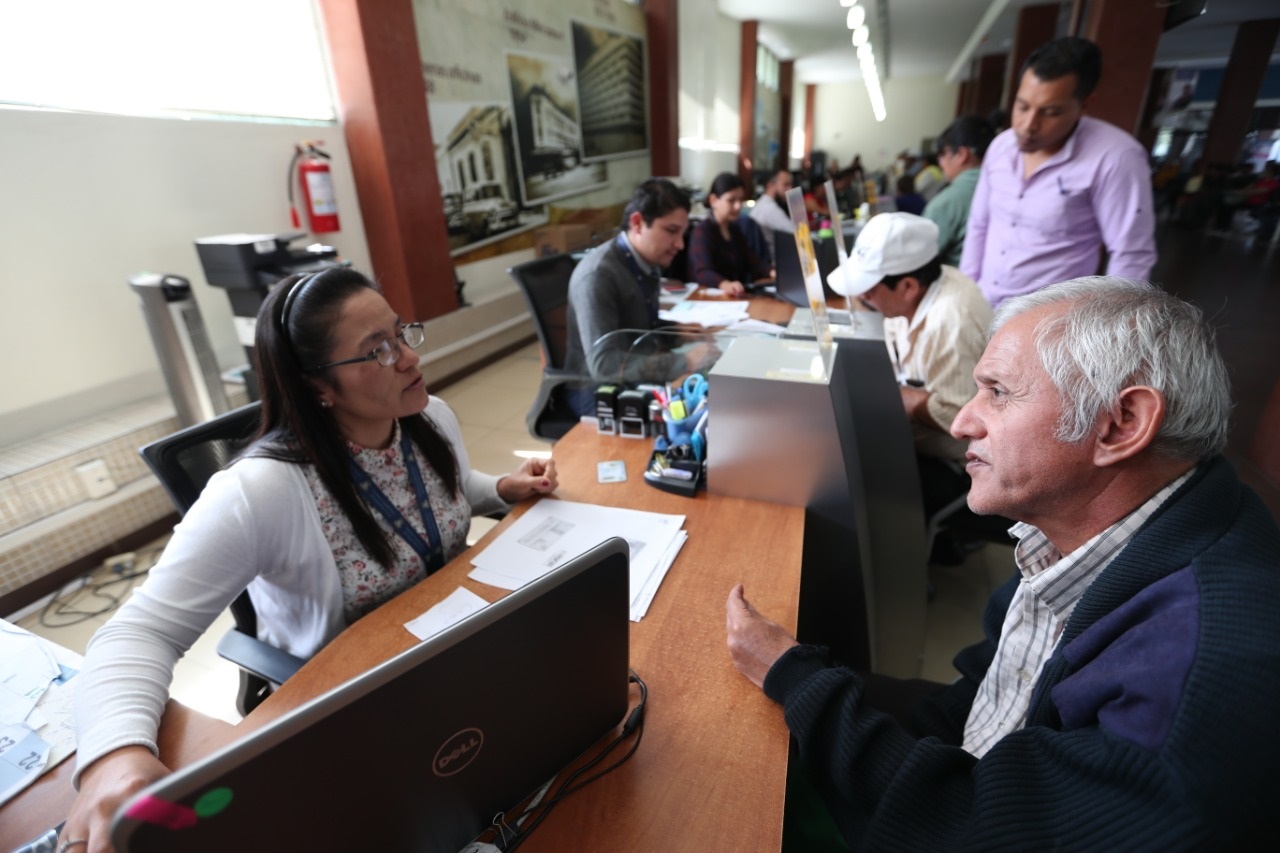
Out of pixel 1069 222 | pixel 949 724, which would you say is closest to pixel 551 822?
pixel 949 724

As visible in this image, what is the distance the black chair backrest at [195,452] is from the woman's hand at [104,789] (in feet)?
1.51

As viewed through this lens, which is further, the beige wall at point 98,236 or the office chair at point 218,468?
the beige wall at point 98,236

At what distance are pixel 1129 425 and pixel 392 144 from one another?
3720 millimetres

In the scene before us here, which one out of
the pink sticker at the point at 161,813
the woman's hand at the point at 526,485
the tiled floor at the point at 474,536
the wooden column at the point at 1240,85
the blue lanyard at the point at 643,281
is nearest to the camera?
the pink sticker at the point at 161,813

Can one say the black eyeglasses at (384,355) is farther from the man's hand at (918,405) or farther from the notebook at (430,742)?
the man's hand at (918,405)

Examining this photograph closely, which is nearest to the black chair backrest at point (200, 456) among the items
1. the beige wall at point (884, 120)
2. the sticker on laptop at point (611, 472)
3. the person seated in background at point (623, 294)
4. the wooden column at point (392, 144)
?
the sticker on laptop at point (611, 472)

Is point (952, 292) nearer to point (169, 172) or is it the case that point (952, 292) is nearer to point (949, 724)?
point (949, 724)

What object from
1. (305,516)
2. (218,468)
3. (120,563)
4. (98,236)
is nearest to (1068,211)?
(305,516)

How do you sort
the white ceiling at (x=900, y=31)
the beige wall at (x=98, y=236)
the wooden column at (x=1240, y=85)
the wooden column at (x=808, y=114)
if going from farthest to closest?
the wooden column at (x=808, y=114) → the white ceiling at (x=900, y=31) → the wooden column at (x=1240, y=85) → the beige wall at (x=98, y=236)

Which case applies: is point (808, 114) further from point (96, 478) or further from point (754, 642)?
point (754, 642)

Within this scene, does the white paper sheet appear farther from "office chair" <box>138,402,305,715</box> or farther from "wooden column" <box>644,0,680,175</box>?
"wooden column" <box>644,0,680,175</box>

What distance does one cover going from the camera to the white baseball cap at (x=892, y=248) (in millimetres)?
1752

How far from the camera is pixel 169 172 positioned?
Result: 263 cm

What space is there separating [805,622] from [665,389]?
72 cm
